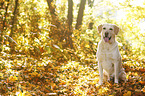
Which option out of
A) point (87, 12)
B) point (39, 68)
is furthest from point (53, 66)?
point (87, 12)

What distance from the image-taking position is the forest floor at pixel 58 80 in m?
4.67

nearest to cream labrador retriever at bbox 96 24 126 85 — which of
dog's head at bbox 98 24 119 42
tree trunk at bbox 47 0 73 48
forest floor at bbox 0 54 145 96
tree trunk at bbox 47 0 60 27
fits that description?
dog's head at bbox 98 24 119 42

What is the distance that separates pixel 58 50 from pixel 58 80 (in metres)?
4.26

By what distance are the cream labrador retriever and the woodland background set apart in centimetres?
40

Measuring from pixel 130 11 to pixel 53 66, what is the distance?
15.4ft

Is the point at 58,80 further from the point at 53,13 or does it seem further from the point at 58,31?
the point at 53,13

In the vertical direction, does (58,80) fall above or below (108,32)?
below

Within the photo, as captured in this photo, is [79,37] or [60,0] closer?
[79,37]

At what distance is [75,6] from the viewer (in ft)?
50.2

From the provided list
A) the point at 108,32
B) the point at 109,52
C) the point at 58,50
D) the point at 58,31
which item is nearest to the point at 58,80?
the point at 109,52

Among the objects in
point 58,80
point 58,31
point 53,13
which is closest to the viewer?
point 58,80

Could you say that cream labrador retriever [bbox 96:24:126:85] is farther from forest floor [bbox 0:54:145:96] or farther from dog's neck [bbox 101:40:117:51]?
forest floor [bbox 0:54:145:96]

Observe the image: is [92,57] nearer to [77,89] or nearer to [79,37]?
[79,37]

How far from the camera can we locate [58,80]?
22.5ft
